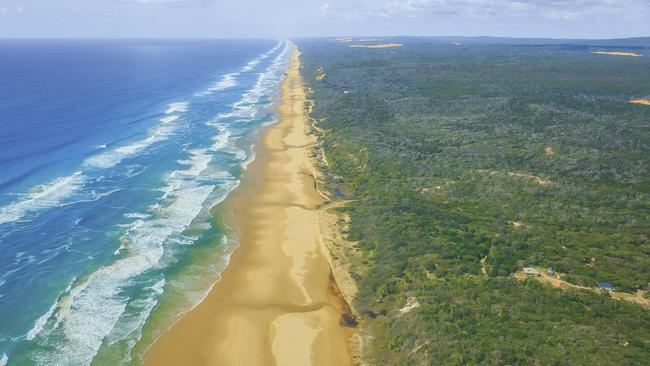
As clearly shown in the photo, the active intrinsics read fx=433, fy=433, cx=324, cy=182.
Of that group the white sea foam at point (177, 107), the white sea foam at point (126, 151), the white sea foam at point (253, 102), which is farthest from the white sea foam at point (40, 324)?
the white sea foam at point (177, 107)

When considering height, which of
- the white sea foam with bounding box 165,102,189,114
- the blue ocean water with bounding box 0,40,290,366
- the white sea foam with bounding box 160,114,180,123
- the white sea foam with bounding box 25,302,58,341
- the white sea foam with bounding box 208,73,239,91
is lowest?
the white sea foam with bounding box 25,302,58,341

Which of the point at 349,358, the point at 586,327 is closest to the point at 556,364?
the point at 586,327

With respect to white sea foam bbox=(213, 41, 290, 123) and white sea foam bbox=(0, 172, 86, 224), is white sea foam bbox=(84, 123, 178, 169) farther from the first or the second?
white sea foam bbox=(213, 41, 290, 123)

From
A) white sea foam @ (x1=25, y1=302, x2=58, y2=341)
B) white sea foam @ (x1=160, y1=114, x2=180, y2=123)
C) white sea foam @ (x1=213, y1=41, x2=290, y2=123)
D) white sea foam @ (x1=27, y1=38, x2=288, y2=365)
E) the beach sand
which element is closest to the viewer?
the beach sand

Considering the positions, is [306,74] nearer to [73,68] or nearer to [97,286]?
[73,68]

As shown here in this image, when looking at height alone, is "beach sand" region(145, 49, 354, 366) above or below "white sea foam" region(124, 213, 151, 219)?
below

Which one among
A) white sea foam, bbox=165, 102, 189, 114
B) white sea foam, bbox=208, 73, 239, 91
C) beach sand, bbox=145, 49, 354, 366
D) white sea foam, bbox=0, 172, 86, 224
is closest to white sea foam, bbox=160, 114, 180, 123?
white sea foam, bbox=165, 102, 189, 114

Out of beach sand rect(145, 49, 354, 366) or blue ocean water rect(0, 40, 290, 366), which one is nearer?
beach sand rect(145, 49, 354, 366)
